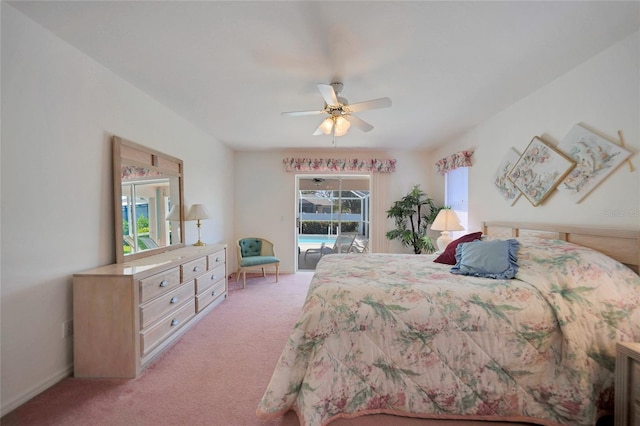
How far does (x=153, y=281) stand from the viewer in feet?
6.87

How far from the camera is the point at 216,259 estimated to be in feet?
10.8

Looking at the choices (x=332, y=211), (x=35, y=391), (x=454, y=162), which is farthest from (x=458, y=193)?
(x=35, y=391)

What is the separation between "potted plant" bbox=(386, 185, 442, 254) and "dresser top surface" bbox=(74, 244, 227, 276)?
307 cm

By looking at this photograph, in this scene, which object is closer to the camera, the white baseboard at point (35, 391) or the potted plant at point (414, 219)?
the white baseboard at point (35, 391)

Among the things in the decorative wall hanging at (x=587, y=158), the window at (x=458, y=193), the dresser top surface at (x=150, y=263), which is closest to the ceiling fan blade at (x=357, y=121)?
the decorative wall hanging at (x=587, y=158)

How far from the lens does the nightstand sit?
1245 millimetres

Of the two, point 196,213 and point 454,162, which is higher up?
point 454,162

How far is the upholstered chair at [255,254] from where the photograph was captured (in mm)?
4113

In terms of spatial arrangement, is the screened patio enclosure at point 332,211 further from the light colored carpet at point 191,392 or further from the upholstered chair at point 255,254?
the light colored carpet at point 191,392

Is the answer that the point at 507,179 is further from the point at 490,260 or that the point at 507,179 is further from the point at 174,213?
the point at 174,213

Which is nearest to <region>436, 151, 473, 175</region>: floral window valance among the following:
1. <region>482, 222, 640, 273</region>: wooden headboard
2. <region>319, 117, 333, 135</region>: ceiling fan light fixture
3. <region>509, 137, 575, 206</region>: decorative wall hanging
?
<region>509, 137, 575, 206</region>: decorative wall hanging

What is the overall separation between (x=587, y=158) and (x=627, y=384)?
4.92 ft

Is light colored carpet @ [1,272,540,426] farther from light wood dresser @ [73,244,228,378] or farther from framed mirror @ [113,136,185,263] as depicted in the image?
framed mirror @ [113,136,185,263]

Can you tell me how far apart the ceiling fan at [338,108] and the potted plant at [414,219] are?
2.21 metres
